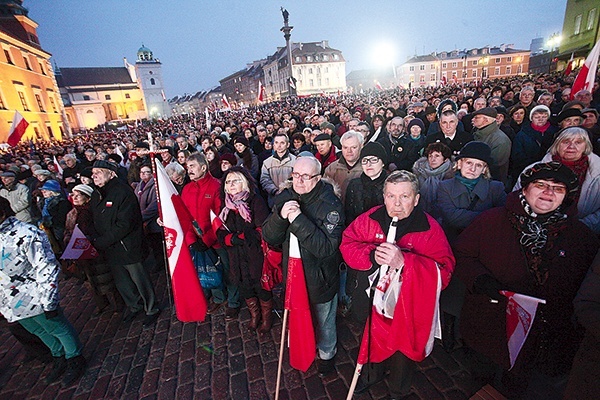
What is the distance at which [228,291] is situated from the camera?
4461 mm

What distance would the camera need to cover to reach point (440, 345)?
11.5 feet

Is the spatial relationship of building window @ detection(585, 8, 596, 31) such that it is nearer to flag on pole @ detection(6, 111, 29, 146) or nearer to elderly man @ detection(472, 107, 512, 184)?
elderly man @ detection(472, 107, 512, 184)

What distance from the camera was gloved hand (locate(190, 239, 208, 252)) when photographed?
4066 millimetres

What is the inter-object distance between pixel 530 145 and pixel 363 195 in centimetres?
392

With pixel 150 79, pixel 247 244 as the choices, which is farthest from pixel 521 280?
pixel 150 79

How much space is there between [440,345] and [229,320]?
287 centimetres

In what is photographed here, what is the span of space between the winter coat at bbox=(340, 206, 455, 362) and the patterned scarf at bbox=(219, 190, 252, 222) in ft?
5.07

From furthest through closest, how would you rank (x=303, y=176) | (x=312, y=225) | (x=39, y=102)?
(x=39, y=102), (x=303, y=176), (x=312, y=225)

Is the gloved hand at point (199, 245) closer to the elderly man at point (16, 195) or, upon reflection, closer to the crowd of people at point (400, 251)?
the crowd of people at point (400, 251)

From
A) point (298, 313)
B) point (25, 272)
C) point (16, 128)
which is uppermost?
point (16, 128)

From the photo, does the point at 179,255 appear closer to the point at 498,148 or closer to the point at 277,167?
the point at 277,167

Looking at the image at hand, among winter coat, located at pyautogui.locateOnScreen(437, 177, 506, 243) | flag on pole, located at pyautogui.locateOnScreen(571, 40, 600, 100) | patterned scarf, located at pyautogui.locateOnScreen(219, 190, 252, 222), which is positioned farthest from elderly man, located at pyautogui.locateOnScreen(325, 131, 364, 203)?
flag on pole, located at pyautogui.locateOnScreen(571, 40, 600, 100)

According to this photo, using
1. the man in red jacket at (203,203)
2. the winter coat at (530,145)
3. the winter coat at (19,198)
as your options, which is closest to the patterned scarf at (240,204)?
the man in red jacket at (203,203)

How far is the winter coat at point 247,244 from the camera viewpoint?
3.64 m
